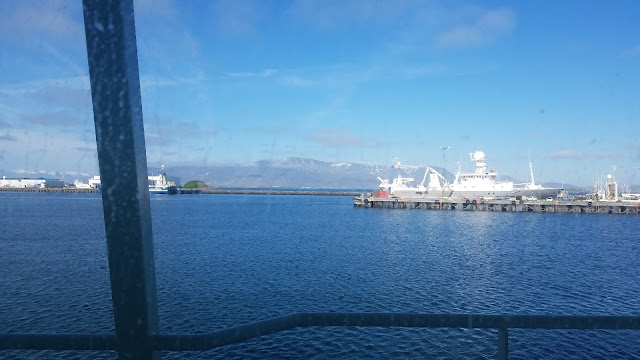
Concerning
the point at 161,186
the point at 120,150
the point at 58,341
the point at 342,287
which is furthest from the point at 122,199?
the point at 161,186

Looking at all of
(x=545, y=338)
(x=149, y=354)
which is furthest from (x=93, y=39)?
(x=545, y=338)

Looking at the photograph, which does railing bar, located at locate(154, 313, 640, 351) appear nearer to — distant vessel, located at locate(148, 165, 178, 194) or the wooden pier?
the wooden pier

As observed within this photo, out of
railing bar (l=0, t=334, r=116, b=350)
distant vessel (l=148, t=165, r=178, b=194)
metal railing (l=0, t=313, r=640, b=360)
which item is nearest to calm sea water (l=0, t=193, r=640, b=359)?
metal railing (l=0, t=313, r=640, b=360)

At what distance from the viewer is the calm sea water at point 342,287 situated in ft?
42.5

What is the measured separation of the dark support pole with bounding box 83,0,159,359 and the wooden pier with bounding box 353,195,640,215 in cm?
8640

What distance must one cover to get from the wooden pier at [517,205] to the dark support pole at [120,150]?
86.4 m

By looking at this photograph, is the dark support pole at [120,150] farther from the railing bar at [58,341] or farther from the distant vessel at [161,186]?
the distant vessel at [161,186]

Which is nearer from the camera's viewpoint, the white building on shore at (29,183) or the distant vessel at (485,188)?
the distant vessel at (485,188)

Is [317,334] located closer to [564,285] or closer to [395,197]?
[564,285]

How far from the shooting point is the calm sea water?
12.9 m

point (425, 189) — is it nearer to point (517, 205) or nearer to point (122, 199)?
point (517, 205)

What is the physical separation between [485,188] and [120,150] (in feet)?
312

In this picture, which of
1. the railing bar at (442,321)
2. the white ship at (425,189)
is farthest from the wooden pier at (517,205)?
the railing bar at (442,321)

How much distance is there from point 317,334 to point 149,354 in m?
12.7
